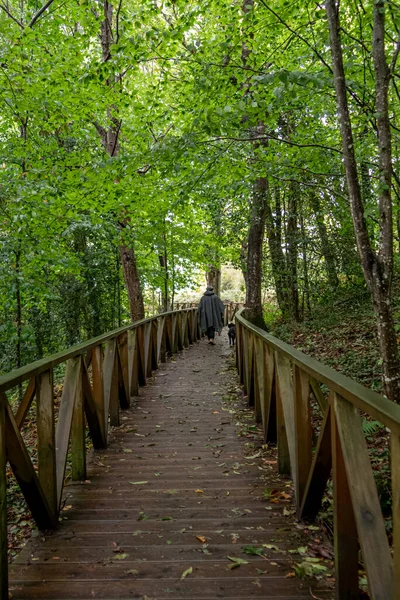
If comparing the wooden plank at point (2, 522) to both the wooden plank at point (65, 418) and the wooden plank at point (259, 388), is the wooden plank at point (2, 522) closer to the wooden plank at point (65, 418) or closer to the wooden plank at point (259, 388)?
the wooden plank at point (65, 418)

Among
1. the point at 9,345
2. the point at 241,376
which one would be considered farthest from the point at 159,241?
the point at 241,376

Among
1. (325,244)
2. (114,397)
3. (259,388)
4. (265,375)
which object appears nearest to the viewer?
(265,375)

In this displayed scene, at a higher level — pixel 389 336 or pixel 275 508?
pixel 389 336

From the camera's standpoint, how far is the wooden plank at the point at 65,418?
3.19m

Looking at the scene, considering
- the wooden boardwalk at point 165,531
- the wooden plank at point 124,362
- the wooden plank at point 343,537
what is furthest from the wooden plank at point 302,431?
the wooden plank at point 124,362

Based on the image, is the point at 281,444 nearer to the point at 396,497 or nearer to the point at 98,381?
the point at 98,381

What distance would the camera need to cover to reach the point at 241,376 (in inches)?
321

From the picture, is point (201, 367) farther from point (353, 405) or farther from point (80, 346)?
point (353, 405)

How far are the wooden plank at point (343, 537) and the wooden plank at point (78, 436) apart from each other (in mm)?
2193

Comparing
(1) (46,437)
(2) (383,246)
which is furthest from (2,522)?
(2) (383,246)

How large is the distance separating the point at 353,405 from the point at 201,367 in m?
8.45

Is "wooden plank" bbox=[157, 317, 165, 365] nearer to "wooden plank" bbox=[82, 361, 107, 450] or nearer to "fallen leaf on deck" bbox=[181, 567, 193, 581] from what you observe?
"wooden plank" bbox=[82, 361, 107, 450]

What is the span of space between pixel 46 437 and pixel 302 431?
5.53 ft

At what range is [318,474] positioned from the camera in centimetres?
269
